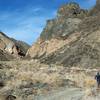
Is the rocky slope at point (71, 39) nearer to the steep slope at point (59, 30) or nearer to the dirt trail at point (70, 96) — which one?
the steep slope at point (59, 30)

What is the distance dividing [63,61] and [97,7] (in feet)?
65.9

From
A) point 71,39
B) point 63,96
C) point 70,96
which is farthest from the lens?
point 71,39

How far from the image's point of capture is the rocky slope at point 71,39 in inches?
2174

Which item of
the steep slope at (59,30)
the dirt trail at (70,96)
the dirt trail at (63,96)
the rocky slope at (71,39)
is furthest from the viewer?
the steep slope at (59,30)

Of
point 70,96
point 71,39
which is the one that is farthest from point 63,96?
point 71,39

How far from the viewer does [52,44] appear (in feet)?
263

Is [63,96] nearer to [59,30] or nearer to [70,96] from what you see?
[70,96]

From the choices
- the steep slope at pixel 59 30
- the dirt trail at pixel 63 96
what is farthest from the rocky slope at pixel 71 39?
the dirt trail at pixel 63 96

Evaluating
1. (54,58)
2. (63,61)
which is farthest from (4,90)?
(54,58)

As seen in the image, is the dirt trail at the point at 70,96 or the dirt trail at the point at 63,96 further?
the dirt trail at the point at 63,96

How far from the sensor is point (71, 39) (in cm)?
6900

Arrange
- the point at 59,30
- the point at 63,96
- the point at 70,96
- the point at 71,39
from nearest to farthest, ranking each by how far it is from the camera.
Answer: the point at 70,96, the point at 63,96, the point at 71,39, the point at 59,30

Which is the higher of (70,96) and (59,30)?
(59,30)

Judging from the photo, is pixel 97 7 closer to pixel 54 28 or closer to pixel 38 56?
pixel 54 28
